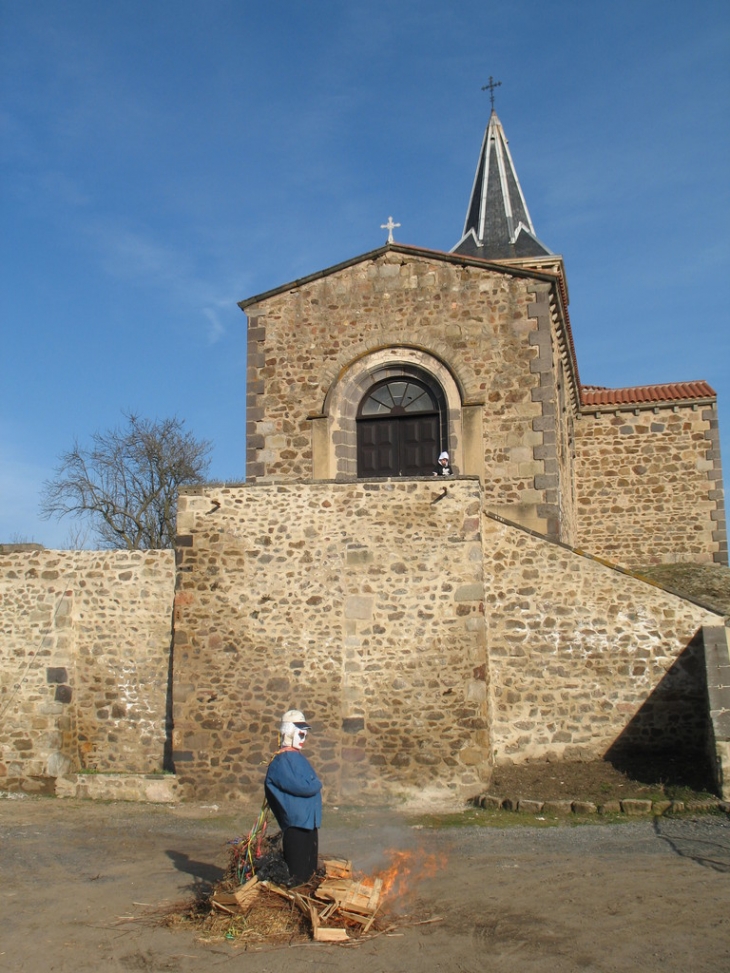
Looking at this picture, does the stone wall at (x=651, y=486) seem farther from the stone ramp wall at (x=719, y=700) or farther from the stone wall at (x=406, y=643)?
the stone ramp wall at (x=719, y=700)

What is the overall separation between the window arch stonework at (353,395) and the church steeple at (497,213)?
33.3 feet

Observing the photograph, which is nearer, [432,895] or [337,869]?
[337,869]

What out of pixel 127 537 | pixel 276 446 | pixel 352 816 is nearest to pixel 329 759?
pixel 352 816

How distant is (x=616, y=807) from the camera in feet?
30.9

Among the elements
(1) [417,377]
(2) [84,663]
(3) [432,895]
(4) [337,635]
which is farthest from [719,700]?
(2) [84,663]

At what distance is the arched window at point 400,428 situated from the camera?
14.1 m

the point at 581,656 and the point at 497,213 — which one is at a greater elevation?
the point at 497,213

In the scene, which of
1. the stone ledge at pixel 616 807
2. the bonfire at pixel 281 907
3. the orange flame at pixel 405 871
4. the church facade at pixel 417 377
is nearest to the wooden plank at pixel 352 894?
the bonfire at pixel 281 907

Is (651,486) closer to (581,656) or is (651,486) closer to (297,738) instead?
(581,656)

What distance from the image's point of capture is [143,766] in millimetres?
11484

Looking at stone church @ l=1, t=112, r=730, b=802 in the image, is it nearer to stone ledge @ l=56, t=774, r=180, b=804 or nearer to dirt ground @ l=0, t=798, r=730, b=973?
stone ledge @ l=56, t=774, r=180, b=804

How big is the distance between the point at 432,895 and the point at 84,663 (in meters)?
6.69

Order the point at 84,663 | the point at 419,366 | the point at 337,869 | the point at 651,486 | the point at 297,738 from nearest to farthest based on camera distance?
1. the point at 337,869
2. the point at 297,738
3. the point at 84,663
4. the point at 419,366
5. the point at 651,486

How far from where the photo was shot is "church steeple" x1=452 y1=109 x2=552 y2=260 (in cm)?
2395
